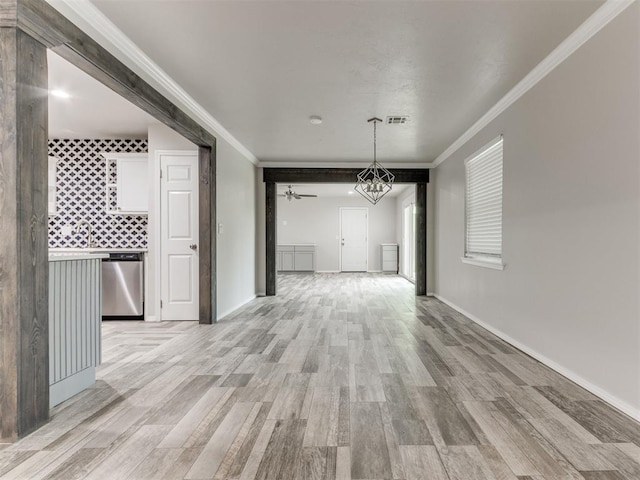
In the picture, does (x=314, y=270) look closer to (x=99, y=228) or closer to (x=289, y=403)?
(x=99, y=228)

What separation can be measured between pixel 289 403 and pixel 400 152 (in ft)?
14.3

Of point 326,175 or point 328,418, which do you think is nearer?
point 328,418

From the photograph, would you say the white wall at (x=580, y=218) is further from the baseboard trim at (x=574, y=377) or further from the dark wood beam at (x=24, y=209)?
the dark wood beam at (x=24, y=209)

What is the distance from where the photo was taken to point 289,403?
6.92 ft

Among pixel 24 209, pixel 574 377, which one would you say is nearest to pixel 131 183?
pixel 24 209

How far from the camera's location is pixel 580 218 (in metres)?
2.38

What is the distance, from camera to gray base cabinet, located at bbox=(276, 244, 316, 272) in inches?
418

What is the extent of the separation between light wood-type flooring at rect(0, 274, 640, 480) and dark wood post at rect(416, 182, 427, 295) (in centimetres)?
294

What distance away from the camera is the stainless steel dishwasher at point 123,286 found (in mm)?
4324

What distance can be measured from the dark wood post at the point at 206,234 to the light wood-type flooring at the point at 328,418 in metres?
0.75

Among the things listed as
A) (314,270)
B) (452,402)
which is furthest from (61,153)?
(314,270)

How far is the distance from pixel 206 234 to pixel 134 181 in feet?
4.31

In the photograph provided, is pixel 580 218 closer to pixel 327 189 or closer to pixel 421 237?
pixel 421 237

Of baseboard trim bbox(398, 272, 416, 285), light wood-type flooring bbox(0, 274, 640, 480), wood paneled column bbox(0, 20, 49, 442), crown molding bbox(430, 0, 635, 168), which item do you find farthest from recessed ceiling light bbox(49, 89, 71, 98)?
baseboard trim bbox(398, 272, 416, 285)
